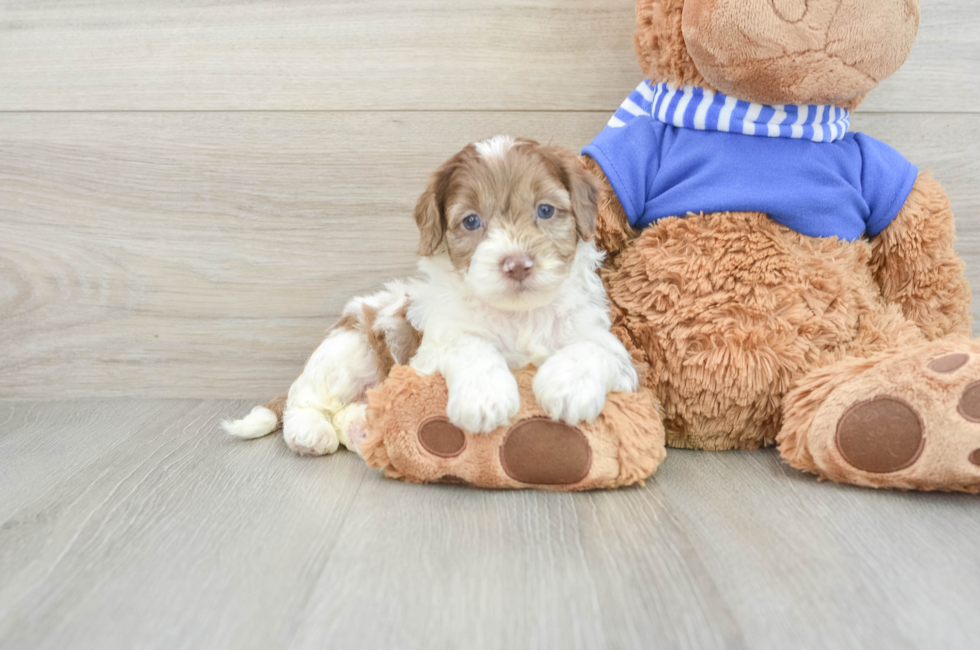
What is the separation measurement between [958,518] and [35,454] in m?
1.99

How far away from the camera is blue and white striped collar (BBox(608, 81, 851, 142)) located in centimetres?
158

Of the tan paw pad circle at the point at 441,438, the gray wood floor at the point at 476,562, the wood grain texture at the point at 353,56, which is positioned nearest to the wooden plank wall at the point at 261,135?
the wood grain texture at the point at 353,56

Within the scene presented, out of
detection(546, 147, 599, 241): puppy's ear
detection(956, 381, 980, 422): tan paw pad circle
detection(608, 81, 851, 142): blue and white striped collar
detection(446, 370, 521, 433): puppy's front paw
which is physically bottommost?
detection(446, 370, 521, 433): puppy's front paw

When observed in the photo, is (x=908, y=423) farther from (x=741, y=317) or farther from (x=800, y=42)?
(x=800, y=42)

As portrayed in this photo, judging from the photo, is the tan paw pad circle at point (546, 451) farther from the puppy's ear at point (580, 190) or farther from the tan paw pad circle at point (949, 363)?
the tan paw pad circle at point (949, 363)

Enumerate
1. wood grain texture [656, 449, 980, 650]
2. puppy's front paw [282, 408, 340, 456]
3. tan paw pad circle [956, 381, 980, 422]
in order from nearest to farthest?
1. wood grain texture [656, 449, 980, 650]
2. tan paw pad circle [956, 381, 980, 422]
3. puppy's front paw [282, 408, 340, 456]

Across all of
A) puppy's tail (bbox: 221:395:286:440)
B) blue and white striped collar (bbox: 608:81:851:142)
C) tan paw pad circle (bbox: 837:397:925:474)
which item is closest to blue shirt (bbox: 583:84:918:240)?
blue and white striped collar (bbox: 608:81:851:142)

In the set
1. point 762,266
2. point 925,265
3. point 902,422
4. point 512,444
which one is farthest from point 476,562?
point 925,265

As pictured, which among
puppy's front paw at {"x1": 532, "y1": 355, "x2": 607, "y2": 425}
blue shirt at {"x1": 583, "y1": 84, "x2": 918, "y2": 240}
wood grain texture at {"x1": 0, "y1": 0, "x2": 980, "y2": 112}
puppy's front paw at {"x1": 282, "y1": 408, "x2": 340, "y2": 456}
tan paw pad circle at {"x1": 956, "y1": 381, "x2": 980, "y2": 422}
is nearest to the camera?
tan paw pad circle at {"x1": 956, "y1": 381, "x2": 980, "y2": 422}

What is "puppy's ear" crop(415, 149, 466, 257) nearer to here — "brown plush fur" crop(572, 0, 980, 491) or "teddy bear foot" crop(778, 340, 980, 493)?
"brown plush fur" crop(572, 0, 980, 491)

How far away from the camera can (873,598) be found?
0.99 metres

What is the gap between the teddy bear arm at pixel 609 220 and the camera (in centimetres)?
164

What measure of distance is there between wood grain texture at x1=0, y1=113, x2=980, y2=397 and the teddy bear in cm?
45

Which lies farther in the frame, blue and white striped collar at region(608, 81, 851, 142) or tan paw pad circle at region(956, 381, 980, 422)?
blue and white striped collar at region(608, 81, 851, 142)
